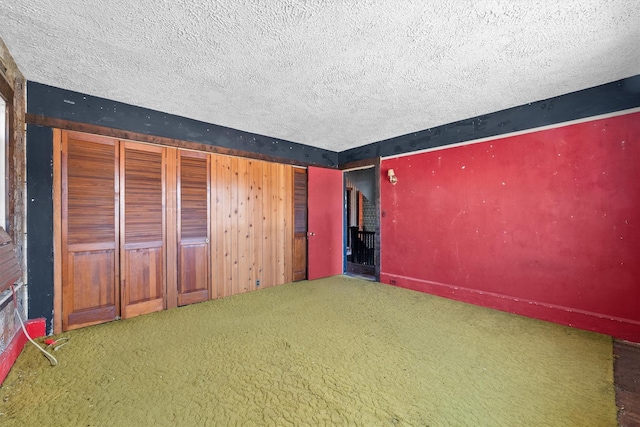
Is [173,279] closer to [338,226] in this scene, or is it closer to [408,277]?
[338,226]

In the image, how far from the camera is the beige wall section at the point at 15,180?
211 cm

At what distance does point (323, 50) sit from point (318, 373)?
2.58 m

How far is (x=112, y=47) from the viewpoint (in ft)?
6.74

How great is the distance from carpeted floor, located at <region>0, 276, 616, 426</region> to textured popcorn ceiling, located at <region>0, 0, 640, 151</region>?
8.44ft

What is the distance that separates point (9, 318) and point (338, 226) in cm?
442

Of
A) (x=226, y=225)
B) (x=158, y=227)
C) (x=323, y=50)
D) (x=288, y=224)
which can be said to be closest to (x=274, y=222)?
(x=288, y=224)

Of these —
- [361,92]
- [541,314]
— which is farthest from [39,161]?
[541,314]

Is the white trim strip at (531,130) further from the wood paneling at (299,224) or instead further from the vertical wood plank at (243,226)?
the vertical wood plank at (243,226)

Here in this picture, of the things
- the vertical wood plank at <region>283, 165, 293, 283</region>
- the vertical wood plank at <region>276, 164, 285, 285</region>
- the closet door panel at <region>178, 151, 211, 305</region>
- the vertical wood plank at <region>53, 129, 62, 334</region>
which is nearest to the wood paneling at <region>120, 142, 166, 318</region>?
the closet door panel at <region>178, 151, 211, 305</region>

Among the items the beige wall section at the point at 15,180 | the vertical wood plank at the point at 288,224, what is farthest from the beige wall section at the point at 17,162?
the vertical wood plank at the point at 288,224

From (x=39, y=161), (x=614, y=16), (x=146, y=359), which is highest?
(x=614, y=16)

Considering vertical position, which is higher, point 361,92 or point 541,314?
point 361,92

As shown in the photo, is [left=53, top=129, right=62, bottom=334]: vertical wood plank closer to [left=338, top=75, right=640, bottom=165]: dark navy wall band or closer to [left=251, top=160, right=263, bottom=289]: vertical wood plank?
[left=251, top=160, right=263, bottom=289]: vertical wood plank

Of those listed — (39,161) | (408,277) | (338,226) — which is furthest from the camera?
(338,226)
